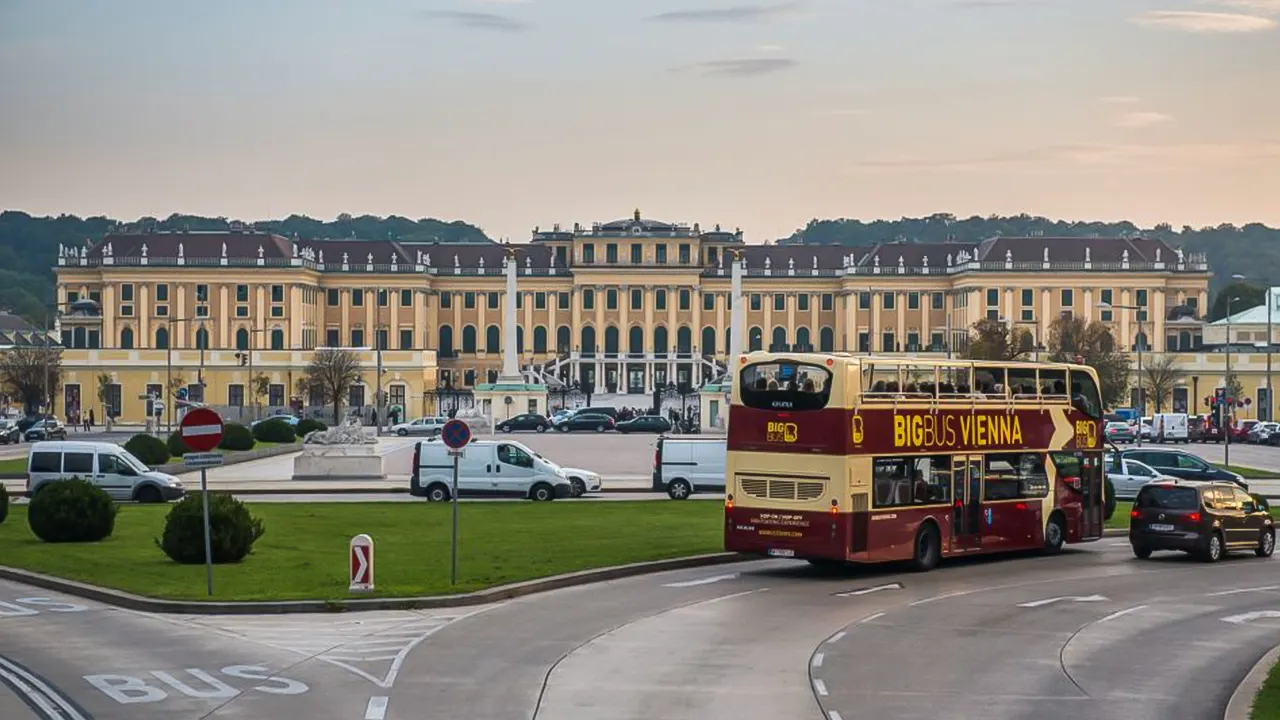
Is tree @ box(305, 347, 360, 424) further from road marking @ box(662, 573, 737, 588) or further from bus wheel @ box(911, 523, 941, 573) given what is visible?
road marking @ box(662, 573, 737, 588)

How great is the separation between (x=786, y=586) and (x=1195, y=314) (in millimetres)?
139017

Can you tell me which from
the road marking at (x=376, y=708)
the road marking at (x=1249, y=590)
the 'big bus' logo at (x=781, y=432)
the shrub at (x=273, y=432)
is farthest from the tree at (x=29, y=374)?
the road marking at (x=376, y=708)

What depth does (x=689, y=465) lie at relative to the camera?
5175 cm

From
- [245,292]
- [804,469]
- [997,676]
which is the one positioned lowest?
[997,676]

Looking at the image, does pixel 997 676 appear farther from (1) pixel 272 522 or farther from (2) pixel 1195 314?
(2) pixel 1195 314

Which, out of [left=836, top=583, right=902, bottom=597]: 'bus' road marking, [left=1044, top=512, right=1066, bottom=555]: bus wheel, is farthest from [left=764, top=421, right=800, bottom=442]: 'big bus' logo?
[left=1044, top=512, right=1066, bottom=555]: bus wheel

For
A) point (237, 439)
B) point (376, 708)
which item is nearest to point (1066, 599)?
point (376, 708)

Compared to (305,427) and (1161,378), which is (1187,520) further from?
(1161,378)

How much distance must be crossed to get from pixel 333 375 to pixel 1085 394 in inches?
3323

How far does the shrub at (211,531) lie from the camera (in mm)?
29234

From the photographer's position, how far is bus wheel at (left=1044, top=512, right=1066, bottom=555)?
35.0 meters

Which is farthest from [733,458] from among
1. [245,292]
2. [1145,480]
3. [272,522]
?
[245,292]

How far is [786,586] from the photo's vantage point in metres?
29.5

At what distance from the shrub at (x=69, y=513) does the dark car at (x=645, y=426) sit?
6957cm
